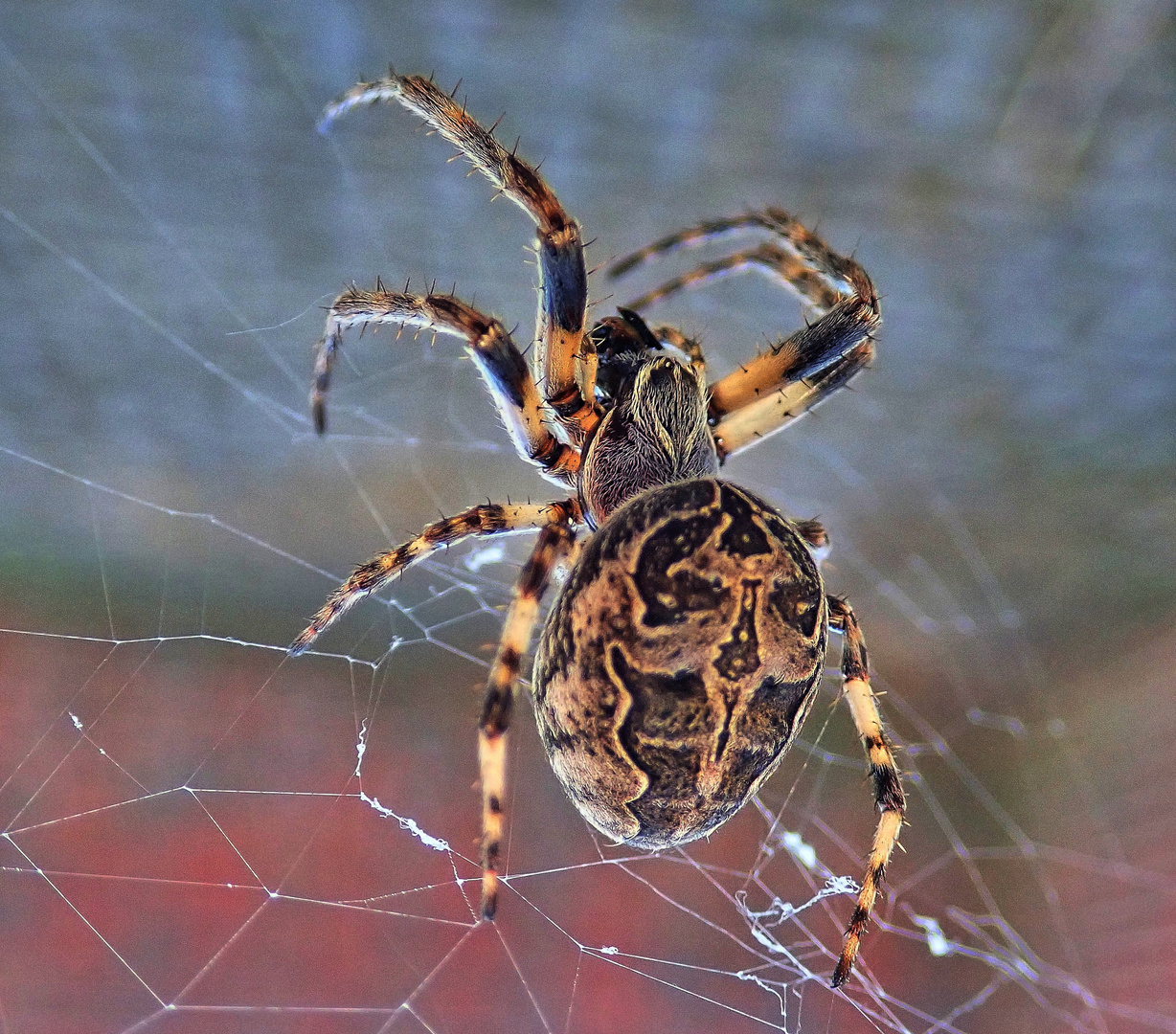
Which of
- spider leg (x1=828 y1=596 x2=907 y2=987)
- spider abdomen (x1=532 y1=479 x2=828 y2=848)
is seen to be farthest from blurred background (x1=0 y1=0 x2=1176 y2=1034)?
spider abdomen (x1=532 y1=479 x2=828 y2=848)

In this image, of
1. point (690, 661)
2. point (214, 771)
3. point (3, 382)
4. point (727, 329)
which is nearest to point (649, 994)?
point (214, 771)

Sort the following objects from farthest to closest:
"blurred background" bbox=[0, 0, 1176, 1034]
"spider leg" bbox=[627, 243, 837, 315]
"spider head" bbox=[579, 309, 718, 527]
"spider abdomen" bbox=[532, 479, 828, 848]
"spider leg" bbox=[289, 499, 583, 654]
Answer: "blurred background" bbox=[0, 0, 1176, 1034] < "spider leg" bbox=[627, 243, 837, 315] < "spider head" bbox=[579, 309, 718, 527] < "spider leg" bbox=[289, 499, 583, 654] < "spider abdomen" bbox=[532, 479, 828, 848]

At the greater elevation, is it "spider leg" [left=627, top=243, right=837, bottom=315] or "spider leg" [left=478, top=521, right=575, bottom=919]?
"spider leg" [left=627, top=243, right=837, bottom=315]

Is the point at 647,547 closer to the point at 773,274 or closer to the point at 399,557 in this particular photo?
the point at 399,557

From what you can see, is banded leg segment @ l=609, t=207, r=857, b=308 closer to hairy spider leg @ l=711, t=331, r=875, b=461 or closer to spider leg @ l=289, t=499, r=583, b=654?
hairy spider leg @ l=711, t=331, r=875, b=461

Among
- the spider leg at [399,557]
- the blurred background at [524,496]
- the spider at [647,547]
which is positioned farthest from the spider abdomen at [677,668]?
the blurred background at [524,496]

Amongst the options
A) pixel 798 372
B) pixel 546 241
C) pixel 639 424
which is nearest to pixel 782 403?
pixel 798 372
